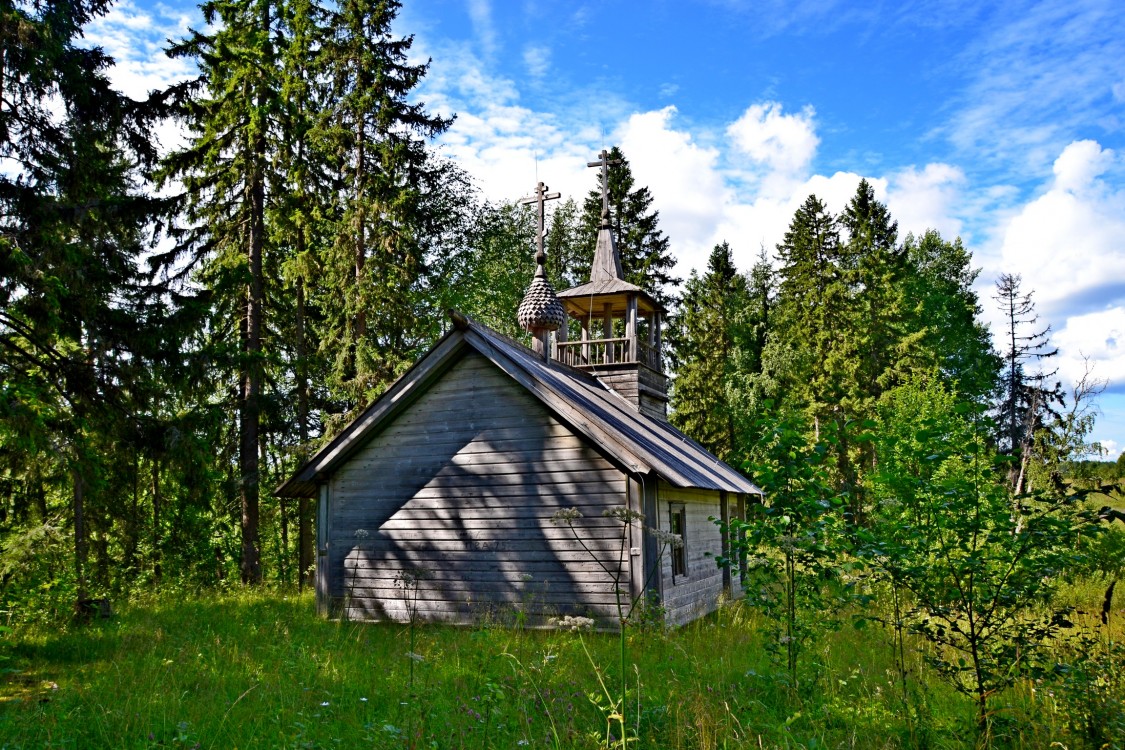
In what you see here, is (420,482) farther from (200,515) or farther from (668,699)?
(200,515)

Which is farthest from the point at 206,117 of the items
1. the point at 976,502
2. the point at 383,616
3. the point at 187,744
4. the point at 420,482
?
the point at 976,502

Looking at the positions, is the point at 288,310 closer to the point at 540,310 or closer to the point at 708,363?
the point at 540,310

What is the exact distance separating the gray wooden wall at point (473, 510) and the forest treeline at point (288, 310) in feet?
9.88

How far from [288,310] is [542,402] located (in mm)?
14722

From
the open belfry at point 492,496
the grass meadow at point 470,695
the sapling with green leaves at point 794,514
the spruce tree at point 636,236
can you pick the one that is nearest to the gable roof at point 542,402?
the open belfry at point 492,496

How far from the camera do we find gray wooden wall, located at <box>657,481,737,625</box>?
13.4 meters

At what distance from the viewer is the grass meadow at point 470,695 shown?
225 inches

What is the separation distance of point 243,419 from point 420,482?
856 cm

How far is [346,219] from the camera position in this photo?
2322cm

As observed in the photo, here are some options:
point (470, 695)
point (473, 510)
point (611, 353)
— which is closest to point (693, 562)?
point (473, 510)

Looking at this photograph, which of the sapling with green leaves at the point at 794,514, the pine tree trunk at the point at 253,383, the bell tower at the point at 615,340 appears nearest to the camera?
the sapling with green leaves at the point at 794,514

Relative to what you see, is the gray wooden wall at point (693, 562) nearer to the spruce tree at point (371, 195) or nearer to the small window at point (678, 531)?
the small window at point (678, 531)

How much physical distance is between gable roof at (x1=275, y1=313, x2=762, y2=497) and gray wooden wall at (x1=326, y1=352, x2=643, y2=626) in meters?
0.37

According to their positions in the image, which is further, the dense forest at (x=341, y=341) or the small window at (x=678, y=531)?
the small window at (x=678, y=531)
